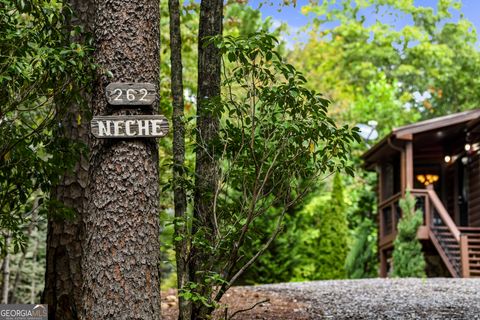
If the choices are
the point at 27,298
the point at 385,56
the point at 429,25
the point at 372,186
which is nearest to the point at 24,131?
the point at 27,298

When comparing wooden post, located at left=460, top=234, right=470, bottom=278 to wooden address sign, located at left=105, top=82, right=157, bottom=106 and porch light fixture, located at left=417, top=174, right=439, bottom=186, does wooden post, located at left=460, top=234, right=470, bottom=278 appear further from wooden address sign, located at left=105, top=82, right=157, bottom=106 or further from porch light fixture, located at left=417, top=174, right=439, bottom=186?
wooden address sign, located at left=105, top=82, right=157, bottom=106

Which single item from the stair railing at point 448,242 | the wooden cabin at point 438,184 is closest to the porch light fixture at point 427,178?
the wooden cabin at point 438,184

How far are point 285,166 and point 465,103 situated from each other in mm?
27623

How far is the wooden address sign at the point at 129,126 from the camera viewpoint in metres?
5.10

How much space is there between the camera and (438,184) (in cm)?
1942

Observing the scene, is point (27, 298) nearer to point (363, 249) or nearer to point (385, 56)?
point (363, 249)

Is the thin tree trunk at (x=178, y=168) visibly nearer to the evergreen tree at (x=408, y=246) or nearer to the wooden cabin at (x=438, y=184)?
the evergreen tree at (x=408, y=246)

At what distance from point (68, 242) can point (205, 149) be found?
1.91 m

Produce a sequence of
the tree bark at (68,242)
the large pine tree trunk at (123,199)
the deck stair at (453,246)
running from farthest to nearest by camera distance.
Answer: the deck stair at (453,246)
the tree bark at (68,242)
the large pine tree trunk at (123,199)

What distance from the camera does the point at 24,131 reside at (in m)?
6.43

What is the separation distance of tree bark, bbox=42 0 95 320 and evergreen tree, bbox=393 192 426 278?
956 centimetres

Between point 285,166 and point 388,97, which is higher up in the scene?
point 388,97

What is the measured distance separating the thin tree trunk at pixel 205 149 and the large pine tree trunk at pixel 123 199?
0.80 metres

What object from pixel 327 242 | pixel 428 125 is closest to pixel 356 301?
pixel 428 125
